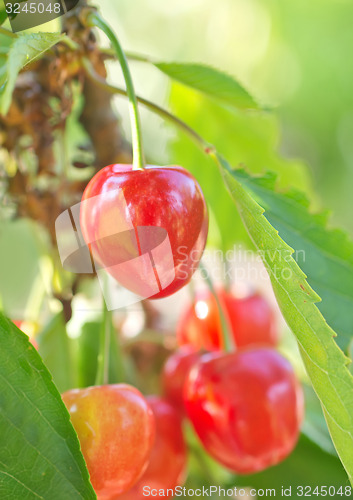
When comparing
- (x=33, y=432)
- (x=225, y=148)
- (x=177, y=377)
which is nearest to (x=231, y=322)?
(x=177, y=377)

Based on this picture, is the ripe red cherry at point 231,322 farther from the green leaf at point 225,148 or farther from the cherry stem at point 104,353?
the cherry stem at point 104,353

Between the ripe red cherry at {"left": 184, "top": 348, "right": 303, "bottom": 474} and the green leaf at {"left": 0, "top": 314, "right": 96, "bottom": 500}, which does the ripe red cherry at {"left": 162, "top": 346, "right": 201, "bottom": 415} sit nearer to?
the ripe red cherry at {"left": 184, "top": 348, "right": 303, "bottom": 474}

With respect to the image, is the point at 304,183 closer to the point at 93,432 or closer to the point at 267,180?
the point at 267,180

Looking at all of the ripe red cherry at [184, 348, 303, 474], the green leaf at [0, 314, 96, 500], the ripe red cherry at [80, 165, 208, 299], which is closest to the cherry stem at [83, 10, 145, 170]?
the ripe red cherry at [80, 165, 208, 299]

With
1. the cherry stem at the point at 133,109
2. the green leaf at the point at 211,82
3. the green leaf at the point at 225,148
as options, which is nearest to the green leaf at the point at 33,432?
the cherry stem at the point at 133,109

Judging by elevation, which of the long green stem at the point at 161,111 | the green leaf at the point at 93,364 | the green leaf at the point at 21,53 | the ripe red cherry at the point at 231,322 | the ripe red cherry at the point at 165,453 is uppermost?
the green leaf at the point at 21,53

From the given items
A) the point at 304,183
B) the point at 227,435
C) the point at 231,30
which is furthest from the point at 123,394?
the point at 231,30
